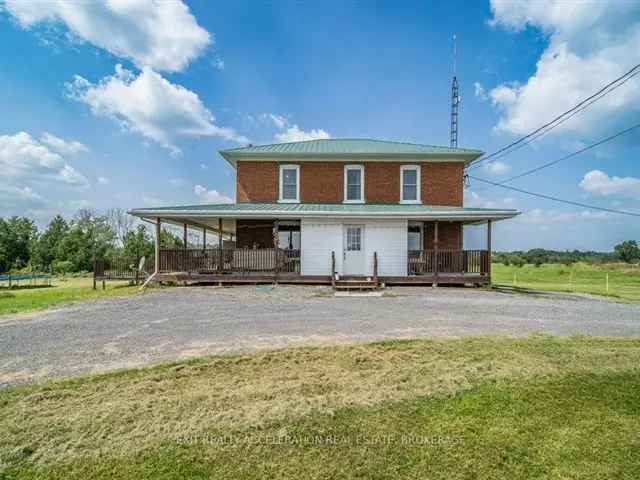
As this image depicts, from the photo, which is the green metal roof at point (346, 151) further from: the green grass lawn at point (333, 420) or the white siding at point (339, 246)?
the green grass lawn at point (333, 420)

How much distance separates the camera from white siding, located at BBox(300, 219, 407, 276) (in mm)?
15406

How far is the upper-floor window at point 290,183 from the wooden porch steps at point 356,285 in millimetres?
5739

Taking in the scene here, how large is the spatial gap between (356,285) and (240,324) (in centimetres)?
738

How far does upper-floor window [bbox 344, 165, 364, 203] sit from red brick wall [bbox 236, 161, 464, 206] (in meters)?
0.21

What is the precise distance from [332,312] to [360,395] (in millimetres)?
5058

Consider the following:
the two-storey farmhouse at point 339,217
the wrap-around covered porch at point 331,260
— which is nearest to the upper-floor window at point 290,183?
the two-storey farmhouse at point 339,217

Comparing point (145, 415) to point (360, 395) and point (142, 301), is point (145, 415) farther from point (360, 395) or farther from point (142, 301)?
point (142, 301)

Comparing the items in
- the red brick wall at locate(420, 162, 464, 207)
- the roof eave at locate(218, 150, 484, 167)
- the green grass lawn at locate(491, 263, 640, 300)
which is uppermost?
the roof eave at locate(218, 150, 484, 167)

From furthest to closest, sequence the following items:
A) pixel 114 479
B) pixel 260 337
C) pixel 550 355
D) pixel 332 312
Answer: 1. pixel 332 312
2. pixel 260 337
3. pixel 550 355
4. pixel 114 479

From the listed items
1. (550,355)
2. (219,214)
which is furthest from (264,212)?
(550,355)

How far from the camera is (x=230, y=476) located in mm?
2611

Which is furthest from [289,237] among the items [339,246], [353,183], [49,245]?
[49,245]

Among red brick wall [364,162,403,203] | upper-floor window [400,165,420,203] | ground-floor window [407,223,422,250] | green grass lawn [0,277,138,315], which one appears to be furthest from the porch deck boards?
red brick wall [364,162,403,203]

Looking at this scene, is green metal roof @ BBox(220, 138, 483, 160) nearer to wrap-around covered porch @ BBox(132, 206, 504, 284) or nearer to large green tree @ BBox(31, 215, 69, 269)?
wrap-around covered porch @ BBox(132, 206, 504, 284)
